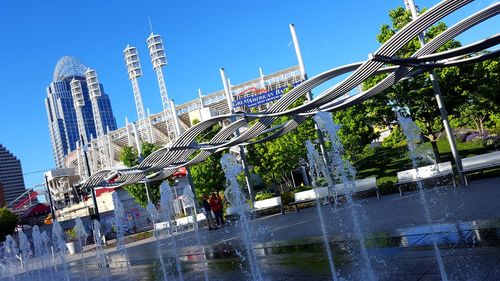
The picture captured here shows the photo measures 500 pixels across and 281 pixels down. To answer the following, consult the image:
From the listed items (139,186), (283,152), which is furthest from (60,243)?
(139,186)

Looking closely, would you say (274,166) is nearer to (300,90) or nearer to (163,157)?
(163,157)

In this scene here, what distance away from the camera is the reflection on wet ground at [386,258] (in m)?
5.27

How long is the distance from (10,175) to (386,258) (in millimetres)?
205407

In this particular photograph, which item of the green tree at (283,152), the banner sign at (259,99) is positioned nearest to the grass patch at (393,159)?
the green tree at (283,152)

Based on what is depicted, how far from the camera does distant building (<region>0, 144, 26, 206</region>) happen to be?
179 meters

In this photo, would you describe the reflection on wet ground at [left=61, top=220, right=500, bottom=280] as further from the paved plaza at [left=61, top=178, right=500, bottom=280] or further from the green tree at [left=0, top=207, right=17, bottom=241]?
the green tree at [left=0, top=207, right=17, bottom=241]

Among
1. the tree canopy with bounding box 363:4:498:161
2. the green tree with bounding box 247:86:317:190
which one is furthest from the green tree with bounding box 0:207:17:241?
the tree canopy with bounding box 363:4:498:161

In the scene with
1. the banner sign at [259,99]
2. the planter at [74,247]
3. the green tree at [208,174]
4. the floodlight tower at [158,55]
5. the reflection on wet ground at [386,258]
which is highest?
the floodlight tower at [158,55]

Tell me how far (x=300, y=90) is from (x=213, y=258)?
18.6 ft

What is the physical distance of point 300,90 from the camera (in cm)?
1288

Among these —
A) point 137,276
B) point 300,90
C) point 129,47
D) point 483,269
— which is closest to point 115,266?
point 137,276

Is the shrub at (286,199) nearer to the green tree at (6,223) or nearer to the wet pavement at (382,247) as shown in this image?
the wet pavement at (382,247)

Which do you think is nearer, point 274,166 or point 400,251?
point 400,251

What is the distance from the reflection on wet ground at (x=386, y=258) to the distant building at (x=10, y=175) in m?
194
